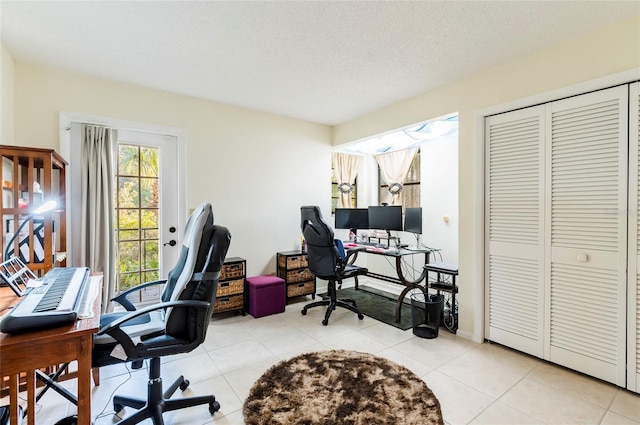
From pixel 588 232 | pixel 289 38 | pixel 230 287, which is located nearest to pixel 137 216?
pixel 230 287

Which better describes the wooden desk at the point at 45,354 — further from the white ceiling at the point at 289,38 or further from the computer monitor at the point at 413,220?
the computer monitor at the point at 413,220

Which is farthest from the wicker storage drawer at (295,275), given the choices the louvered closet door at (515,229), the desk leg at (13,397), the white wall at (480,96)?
the desk leg at (13,397)

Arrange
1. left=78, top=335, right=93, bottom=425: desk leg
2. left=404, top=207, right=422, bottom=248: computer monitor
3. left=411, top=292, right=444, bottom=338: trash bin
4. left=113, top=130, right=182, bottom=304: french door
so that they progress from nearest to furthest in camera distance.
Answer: left=78, top=335, right=93, bottom=425: desk leg, left=411, top=292, right=444, bottom=338: trash bin, left=113, top=130, right=182, bottom=304: french door, left=404, top=207, right=422, bottom=248: computer monitor

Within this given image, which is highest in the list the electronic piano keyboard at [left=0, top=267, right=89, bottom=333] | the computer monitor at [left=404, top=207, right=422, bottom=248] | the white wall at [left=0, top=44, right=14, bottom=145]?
the white wall at [left=0, top=44, right=14, bottom=145]

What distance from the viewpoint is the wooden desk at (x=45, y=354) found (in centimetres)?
113

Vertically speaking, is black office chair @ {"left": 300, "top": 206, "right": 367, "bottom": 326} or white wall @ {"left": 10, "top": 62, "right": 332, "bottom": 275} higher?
white wall @ {"left": 10, "top": 62, "right": 332, "bottom": 275}

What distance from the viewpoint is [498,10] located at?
192cm

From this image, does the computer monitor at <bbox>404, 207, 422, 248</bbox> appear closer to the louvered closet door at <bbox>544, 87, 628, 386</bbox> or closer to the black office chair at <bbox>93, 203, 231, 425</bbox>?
the louvered closet door at <bbox>544, 87, 628, 386</bbox>

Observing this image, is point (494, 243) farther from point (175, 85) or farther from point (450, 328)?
point (175, 85)

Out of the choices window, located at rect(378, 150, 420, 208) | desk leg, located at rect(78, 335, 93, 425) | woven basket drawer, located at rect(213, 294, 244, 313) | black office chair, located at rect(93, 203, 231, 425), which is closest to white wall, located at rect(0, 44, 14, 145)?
black office chair, located at rect(93, 203, 231, 425)

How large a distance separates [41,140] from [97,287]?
1824 mm

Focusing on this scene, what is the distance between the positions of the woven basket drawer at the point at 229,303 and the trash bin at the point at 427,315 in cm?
195

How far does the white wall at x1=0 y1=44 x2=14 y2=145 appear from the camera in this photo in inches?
91.9

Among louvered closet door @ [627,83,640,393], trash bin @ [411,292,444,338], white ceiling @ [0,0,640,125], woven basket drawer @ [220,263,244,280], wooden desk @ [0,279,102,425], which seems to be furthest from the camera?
woven basket drawer @ [220,263,244,280]
